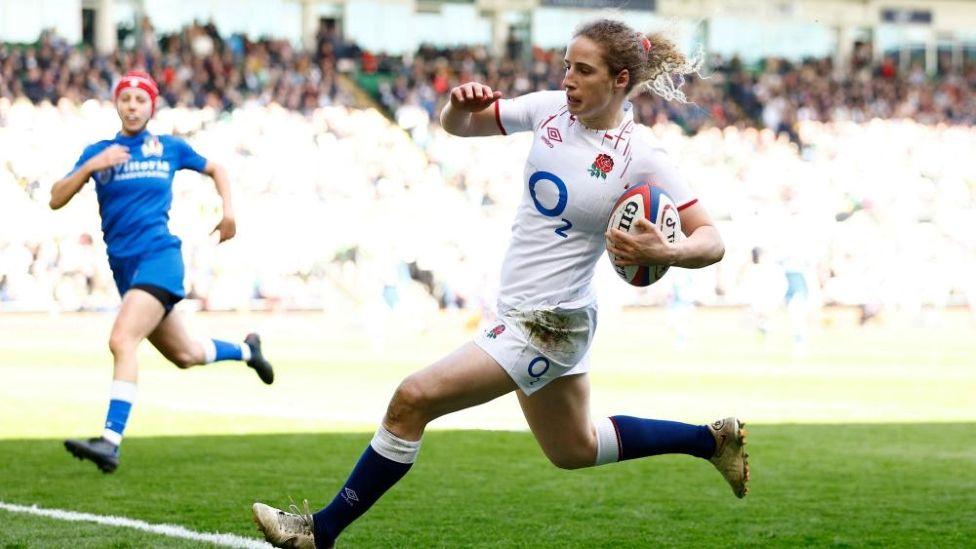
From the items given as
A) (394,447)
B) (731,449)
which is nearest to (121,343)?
(394,447)

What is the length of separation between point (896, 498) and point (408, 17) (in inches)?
1368

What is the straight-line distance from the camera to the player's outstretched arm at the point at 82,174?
8.02 meters

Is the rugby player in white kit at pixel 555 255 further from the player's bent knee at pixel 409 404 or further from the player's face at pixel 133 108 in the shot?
the player's face at pixel 133 108

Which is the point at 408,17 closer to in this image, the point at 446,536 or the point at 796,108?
the point at 796,108

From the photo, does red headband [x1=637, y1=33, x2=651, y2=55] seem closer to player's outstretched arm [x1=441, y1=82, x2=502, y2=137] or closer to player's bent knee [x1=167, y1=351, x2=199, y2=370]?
player's outstretched arm [x1=441, y1=82, x2=502, y2=137]

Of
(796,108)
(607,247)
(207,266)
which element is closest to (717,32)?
(796,108)

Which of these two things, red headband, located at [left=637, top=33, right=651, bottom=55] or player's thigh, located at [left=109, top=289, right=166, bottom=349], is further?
player's thigh, located at [left=109, top=289, right=166, bottom=349]

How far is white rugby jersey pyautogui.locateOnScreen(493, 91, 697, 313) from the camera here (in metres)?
5.23

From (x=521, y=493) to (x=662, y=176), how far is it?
2819 millimetres

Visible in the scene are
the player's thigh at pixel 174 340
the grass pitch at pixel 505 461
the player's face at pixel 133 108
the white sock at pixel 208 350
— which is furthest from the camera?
the white sock at pixel 208 350

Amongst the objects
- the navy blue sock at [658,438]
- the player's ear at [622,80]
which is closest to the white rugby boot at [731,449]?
the navy blue sock at [658,438]

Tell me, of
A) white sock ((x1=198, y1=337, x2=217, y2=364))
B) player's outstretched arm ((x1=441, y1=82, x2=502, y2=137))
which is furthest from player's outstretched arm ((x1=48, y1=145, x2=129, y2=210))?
player's outstretched arm ((x1=441, y1=82, x2=502, y2=137))

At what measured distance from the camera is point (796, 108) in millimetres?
41094

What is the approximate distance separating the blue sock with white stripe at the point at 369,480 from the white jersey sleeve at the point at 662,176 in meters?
1.28
